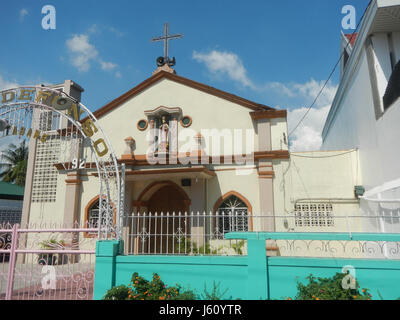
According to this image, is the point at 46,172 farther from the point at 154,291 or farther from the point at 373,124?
the point at 373,124

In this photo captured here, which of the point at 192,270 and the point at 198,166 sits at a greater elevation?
the point at 198,166

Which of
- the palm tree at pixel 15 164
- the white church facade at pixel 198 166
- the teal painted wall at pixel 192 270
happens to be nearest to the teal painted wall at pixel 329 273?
the teal painted wall at pixel 192 270

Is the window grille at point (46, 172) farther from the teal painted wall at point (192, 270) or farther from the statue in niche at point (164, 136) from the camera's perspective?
the teal painted wall at point (192, 270)

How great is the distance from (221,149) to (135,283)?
21.0ft

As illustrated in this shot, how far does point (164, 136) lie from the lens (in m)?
11.5

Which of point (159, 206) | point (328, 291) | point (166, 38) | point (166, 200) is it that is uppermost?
point (166, 38)

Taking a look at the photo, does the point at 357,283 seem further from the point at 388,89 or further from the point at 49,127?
the point at 49,127

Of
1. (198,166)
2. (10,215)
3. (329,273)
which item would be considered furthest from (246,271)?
(10,215)

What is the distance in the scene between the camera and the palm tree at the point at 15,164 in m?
25.5

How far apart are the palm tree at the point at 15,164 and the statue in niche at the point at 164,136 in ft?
62.1

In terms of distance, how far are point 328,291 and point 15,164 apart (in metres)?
28.8
